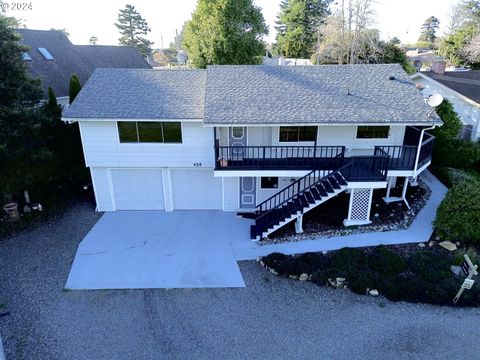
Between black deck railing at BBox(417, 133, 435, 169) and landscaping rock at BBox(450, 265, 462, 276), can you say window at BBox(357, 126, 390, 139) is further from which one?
landscaping rock at BBox(450, 265, 462, 276)

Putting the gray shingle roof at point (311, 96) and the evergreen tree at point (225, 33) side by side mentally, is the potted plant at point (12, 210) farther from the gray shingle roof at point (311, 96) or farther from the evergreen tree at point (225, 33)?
the evergreen tree at point (225, 33)

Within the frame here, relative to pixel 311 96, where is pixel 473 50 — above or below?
above

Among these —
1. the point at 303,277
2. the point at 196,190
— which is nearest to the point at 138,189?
the point at 196,190

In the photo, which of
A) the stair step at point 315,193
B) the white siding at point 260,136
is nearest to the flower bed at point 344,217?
the stair step at point 315,193

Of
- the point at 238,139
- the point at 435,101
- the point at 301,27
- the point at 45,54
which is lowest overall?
the point at 238,139

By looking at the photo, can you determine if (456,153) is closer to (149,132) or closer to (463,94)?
(463,94)

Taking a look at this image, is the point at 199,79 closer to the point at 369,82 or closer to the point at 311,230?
the point at 369,82

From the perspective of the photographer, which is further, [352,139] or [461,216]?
[352,139]
